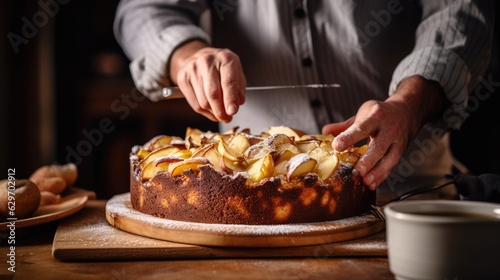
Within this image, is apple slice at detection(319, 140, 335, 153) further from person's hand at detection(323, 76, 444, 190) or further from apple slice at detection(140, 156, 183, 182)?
apple slice at detection(140, 156, 183, 182)

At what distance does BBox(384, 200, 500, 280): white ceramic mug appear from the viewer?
2.87ft

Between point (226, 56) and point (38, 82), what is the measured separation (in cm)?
192

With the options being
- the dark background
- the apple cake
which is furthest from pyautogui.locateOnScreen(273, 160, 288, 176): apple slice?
the dark background

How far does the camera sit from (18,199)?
1.39 m

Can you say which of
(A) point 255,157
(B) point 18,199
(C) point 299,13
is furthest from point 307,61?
(B) point 18,199

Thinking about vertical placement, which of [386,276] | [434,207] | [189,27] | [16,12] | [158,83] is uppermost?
[16,12]

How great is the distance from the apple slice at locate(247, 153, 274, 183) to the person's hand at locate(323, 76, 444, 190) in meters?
0.15

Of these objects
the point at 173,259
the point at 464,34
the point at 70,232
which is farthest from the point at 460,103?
the point at 70,232

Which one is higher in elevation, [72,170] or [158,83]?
[158,83]

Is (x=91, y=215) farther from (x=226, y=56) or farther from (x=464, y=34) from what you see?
(x=464, y=34)

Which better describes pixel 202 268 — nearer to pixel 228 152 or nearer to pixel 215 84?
pixel 228 152

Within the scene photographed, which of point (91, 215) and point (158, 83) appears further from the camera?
point (158, 83)

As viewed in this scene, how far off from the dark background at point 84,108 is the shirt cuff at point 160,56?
4.35 feet

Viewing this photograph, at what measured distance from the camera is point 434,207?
96 centimetres
